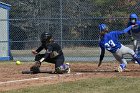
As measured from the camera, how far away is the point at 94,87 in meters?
9.07

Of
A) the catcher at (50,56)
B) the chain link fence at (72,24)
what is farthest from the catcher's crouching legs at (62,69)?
the chain link fence at (72,24)

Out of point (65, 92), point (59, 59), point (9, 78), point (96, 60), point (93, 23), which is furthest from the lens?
point (93, 23)

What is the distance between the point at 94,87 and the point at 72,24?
36.9ft

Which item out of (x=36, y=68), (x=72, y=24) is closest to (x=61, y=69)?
(x=36, y=68)

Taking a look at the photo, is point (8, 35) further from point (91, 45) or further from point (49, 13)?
point (91, 45)

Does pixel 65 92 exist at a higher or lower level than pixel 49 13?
lower

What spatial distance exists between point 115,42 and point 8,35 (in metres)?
8.22

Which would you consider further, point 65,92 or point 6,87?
point 6,87

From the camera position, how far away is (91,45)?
19.7 meters

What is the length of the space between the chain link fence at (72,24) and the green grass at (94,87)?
913cm

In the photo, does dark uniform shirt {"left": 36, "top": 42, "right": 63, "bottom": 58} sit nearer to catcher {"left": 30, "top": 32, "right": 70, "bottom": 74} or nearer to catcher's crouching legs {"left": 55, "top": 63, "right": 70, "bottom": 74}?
catcher {"left": 30, "top": 32, "right": 70, "bottom": 74}

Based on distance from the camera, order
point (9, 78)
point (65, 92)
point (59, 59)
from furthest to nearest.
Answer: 1. point (59, 59)
2. point (9, 78)
3. point (65, 92)

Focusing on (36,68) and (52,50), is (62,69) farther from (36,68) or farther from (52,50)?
(36,68)

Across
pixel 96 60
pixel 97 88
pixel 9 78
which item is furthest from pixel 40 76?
pixel 96 60
